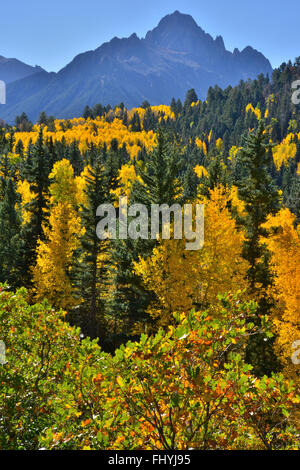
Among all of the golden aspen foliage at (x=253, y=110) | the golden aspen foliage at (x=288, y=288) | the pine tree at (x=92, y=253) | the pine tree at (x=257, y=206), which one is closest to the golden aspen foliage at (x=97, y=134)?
the golden aspen foliage at (x=253, y=110)

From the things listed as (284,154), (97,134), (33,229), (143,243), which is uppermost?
(97,134)

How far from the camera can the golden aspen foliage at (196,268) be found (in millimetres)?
16688

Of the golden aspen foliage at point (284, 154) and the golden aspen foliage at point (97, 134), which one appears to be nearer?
the golden aspen foliage at point (284, 154)

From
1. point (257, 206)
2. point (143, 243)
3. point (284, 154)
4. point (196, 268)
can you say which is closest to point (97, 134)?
point (284, 154)

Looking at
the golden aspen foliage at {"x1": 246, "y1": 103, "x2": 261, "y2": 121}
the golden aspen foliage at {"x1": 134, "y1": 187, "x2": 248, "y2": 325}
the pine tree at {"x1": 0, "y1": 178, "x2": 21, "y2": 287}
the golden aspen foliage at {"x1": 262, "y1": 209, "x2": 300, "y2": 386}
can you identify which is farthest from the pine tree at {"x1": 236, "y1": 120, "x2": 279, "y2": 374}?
the golden aspen foliage at {"x1": 246, "y1": 103, "x2": 261, "y2": 121}

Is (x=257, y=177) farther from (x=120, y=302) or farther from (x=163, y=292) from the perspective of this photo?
(x=120, y=302)

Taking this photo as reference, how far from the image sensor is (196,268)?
1766cm

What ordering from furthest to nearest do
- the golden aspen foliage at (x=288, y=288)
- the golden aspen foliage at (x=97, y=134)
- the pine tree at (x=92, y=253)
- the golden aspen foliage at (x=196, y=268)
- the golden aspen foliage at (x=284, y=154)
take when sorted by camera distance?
1. the golden aspen foliage at (x=97, y=134)
2. the golden aspen foliage at (x=284, y=154)
3. the pine tree at (x=92, y=253)
4. the golden aspen foliage at (x=196, y=268)
5. the golden aspen foliage at (x=288, y=288)

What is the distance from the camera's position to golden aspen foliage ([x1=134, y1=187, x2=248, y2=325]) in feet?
54.7

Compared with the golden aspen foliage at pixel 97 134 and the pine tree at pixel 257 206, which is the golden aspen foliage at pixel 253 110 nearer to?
the golden aspen foliage at pixel 97 134

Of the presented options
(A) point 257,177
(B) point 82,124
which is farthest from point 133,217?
(B) point 82,124

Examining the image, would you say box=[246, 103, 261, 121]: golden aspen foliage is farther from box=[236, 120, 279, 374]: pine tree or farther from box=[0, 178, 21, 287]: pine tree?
box=[236, 120, 279, 374]: pine tree

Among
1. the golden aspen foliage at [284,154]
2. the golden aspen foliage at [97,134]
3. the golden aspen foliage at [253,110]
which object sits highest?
the golden aspen foliage at [253,110]

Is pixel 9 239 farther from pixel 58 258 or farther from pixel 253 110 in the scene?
pixel 253 110
